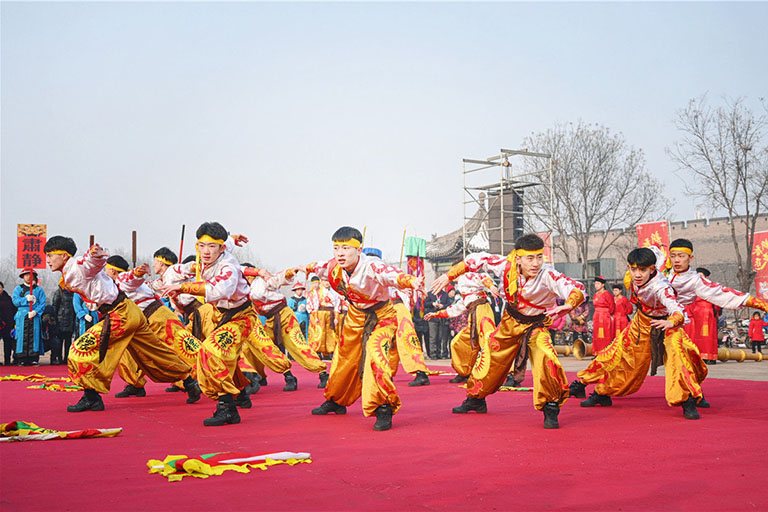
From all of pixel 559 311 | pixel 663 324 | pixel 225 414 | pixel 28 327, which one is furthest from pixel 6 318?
pixel 663 324

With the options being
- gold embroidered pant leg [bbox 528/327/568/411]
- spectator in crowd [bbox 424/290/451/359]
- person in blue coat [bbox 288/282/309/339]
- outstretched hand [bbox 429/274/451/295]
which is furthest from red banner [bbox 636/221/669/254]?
outstretched hand [bbox 429/274/451/295]

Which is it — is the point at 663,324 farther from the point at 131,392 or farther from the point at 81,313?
the point at 81,313

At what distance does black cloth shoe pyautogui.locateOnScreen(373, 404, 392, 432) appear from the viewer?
16.8ft

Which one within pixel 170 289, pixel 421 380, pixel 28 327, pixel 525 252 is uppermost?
pixel 525 252

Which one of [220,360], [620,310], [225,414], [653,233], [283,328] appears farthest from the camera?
[653,233]

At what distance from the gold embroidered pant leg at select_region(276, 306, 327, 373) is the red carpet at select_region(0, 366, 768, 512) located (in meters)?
1.51

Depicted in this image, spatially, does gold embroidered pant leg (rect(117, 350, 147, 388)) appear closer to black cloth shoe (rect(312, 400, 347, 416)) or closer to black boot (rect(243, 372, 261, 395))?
black boot (rect(243, 372, 261, 395))

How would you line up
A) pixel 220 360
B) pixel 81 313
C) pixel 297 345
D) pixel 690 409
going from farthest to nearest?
1. pixel 81 313
2. pixel 297 345
3. pixel 690 409
4. pixel 220 360

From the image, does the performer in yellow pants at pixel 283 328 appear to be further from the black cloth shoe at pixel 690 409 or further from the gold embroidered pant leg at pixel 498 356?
the black cloth shoe at pixel 690 409

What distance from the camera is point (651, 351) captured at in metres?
6.28

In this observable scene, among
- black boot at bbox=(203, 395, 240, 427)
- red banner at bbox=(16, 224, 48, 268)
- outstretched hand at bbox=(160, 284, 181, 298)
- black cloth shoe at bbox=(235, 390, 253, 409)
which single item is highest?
red banner at bbox=(16, 224, 48, 268)

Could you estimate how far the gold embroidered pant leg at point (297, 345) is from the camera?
27.1ft

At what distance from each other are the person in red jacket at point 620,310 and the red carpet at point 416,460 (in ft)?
19.6

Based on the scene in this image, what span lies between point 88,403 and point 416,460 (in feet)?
11.7
